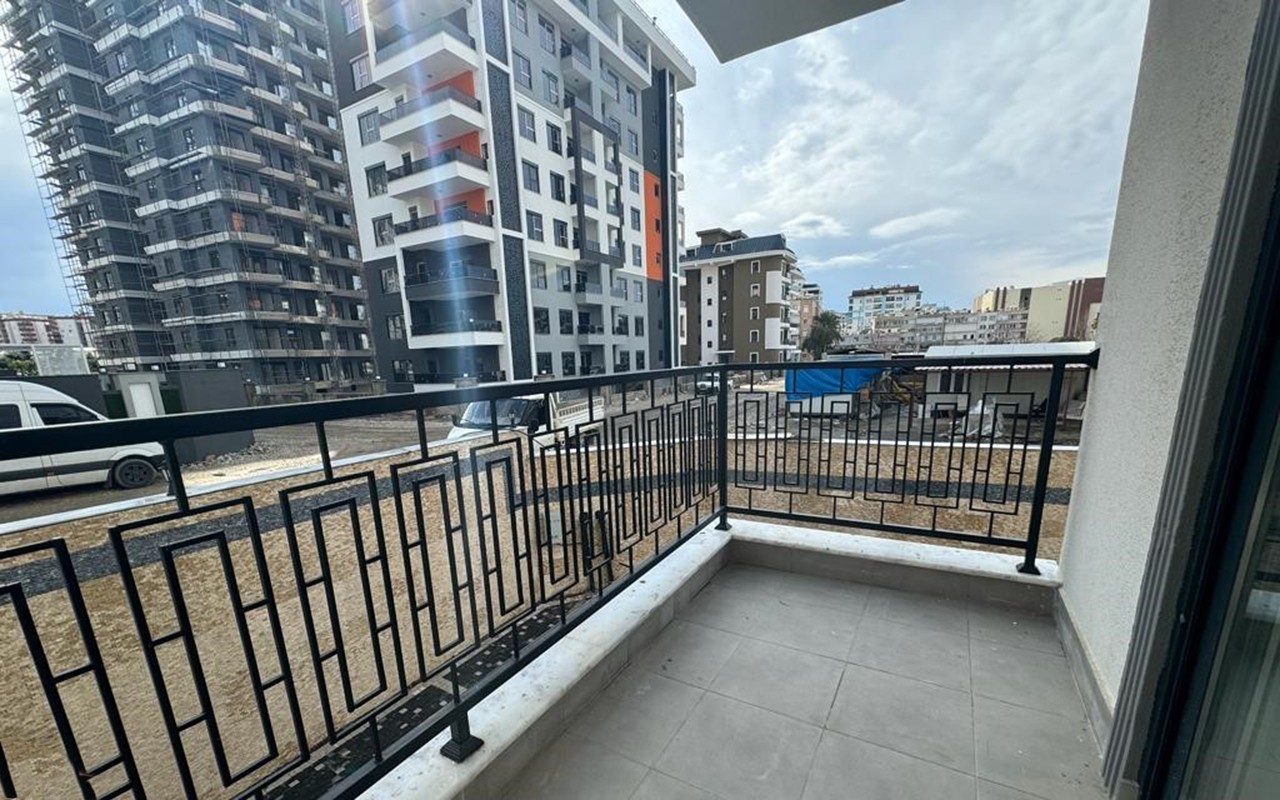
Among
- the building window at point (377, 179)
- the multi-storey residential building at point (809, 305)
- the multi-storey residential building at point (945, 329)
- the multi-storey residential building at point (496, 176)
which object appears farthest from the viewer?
the multi-storey residential building at point (945, 329)

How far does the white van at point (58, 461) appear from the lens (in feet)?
18.0

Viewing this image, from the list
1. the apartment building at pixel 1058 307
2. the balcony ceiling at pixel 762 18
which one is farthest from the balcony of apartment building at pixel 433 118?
the apartment building at pixel 1058 307

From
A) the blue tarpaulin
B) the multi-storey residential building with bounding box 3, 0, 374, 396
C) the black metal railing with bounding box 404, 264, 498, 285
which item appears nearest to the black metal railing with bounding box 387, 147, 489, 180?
the black metal railing with bounding box 404, 264, 498, 285

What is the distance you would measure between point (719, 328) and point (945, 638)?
25647 mm

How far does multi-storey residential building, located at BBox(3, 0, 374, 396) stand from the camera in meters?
16.9

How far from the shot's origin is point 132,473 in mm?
6480

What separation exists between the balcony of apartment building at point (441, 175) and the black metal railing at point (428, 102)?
100 cm

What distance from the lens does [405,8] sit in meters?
11.7

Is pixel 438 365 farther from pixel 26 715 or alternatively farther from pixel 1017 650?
pixel 1017 650

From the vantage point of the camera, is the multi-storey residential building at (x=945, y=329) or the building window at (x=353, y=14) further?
the multi-storey residential building at (x=945, y=329)

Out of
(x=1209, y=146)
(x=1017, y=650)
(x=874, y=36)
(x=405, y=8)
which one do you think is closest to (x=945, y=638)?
(x=1017, y=650)

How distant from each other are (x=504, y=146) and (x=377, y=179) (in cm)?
428

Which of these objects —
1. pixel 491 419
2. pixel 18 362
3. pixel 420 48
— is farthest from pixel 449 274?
pixel 18 362

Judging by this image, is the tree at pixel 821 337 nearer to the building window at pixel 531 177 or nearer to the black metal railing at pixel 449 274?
the building window at pixel 531 177
